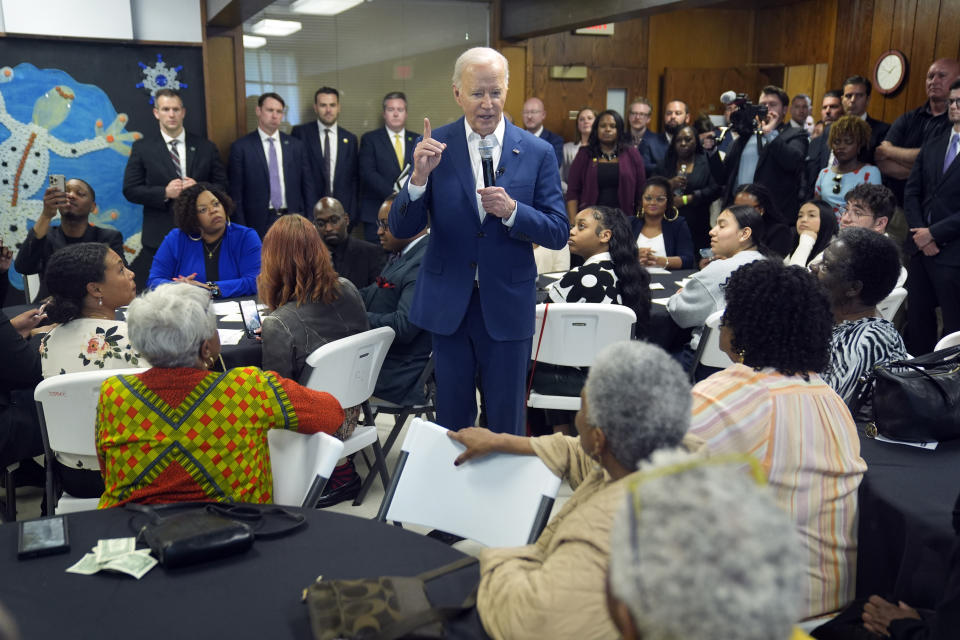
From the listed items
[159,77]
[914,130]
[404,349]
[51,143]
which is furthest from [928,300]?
[51,143]

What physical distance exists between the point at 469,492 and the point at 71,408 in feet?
4.09

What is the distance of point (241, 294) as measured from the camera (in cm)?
418

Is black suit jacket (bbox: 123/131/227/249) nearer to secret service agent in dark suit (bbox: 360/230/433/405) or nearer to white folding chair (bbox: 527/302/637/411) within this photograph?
secret service agent in dark suit (bbox: 360/230/433/405)

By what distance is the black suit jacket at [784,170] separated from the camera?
588cm

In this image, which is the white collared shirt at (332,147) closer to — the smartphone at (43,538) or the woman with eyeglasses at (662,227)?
the woman with eyeglasses at (662,227)

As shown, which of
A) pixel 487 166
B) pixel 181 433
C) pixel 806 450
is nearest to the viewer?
pixel 806 450

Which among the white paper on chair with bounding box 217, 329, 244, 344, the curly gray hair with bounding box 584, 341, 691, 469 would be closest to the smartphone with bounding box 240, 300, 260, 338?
the white paper on chair with bounding box 217, 329, 244, 344

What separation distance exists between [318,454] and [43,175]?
556 cm

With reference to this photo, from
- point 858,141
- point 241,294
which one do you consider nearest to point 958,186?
point 858,141

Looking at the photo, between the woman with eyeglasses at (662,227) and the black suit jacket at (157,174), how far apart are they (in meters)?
3.35

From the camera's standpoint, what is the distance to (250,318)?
337 cm

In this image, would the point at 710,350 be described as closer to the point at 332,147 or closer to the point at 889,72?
the point at 332,147

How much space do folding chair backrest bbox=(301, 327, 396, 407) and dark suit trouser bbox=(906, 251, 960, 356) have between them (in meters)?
3.49

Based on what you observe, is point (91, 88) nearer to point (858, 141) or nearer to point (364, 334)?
point (364, 334)
